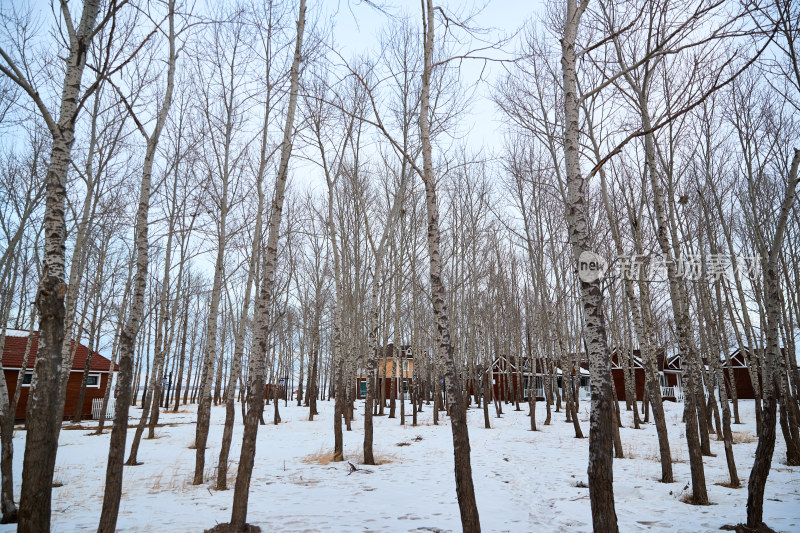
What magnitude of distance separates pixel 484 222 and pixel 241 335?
12004 millimetres

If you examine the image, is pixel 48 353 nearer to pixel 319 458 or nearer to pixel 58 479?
pixel 58 479

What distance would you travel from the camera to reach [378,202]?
15359 millimetres

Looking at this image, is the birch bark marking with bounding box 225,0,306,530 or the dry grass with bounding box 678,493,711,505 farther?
the dry grass with bounding box 678,493,711,505

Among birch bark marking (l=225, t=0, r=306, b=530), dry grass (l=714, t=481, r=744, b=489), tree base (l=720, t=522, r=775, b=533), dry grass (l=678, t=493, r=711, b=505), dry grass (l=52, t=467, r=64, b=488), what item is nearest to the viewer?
tree base (l=720, t=522, r=775, b=533)

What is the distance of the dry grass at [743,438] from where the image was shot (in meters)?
12.7

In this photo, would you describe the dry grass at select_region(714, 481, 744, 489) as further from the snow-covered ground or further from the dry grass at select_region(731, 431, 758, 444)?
the dry grass at select_region(731, 431, 758, 444)

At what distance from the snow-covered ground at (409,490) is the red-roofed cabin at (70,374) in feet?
32.9

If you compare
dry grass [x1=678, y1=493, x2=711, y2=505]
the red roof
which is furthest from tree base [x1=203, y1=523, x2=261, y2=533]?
the red roof

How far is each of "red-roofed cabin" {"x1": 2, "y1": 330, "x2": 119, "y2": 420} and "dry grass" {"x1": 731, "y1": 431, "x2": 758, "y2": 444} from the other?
25580mm

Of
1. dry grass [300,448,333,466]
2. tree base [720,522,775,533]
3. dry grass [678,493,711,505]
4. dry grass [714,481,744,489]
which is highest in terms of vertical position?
tree base [720,522,775,533]

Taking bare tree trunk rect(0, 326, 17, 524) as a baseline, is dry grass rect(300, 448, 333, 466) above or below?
below

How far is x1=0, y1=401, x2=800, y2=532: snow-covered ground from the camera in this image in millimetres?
5398

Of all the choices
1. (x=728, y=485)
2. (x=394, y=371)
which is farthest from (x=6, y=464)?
(x=394, y=371)

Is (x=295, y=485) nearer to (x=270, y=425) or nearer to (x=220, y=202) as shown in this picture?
(x=220, y=202)
